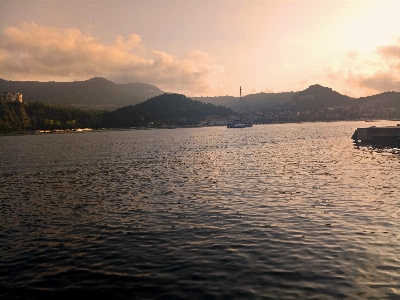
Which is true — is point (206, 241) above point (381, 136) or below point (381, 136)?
below

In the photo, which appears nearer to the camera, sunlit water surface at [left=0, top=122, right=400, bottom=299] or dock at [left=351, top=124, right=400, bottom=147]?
sunlit water surface at [left=0, top=122, right=400, bottom=299]

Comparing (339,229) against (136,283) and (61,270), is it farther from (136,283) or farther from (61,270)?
(61,270)

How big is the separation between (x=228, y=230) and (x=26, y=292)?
12.0m

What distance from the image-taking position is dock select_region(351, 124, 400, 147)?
88.0 metres

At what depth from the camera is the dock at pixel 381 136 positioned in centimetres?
8800

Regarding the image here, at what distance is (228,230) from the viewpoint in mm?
22250

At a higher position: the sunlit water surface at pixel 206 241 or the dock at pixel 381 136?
the dock at pixel 381 136

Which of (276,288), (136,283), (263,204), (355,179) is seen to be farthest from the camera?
(355,179)

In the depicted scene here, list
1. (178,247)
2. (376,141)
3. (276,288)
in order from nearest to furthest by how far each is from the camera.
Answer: (276,288), (178,247), (376,141)

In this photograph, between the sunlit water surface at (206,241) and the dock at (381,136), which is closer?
the sunlit water surface at (206,241)

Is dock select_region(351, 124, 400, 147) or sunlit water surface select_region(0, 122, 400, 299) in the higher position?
dock select_region(351, 124, 400, 147)

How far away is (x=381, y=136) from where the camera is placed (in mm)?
92625

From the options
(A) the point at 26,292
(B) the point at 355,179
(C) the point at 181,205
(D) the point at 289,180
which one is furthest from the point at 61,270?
(B) the point at 355,179

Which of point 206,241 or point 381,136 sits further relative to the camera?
point 381,136
